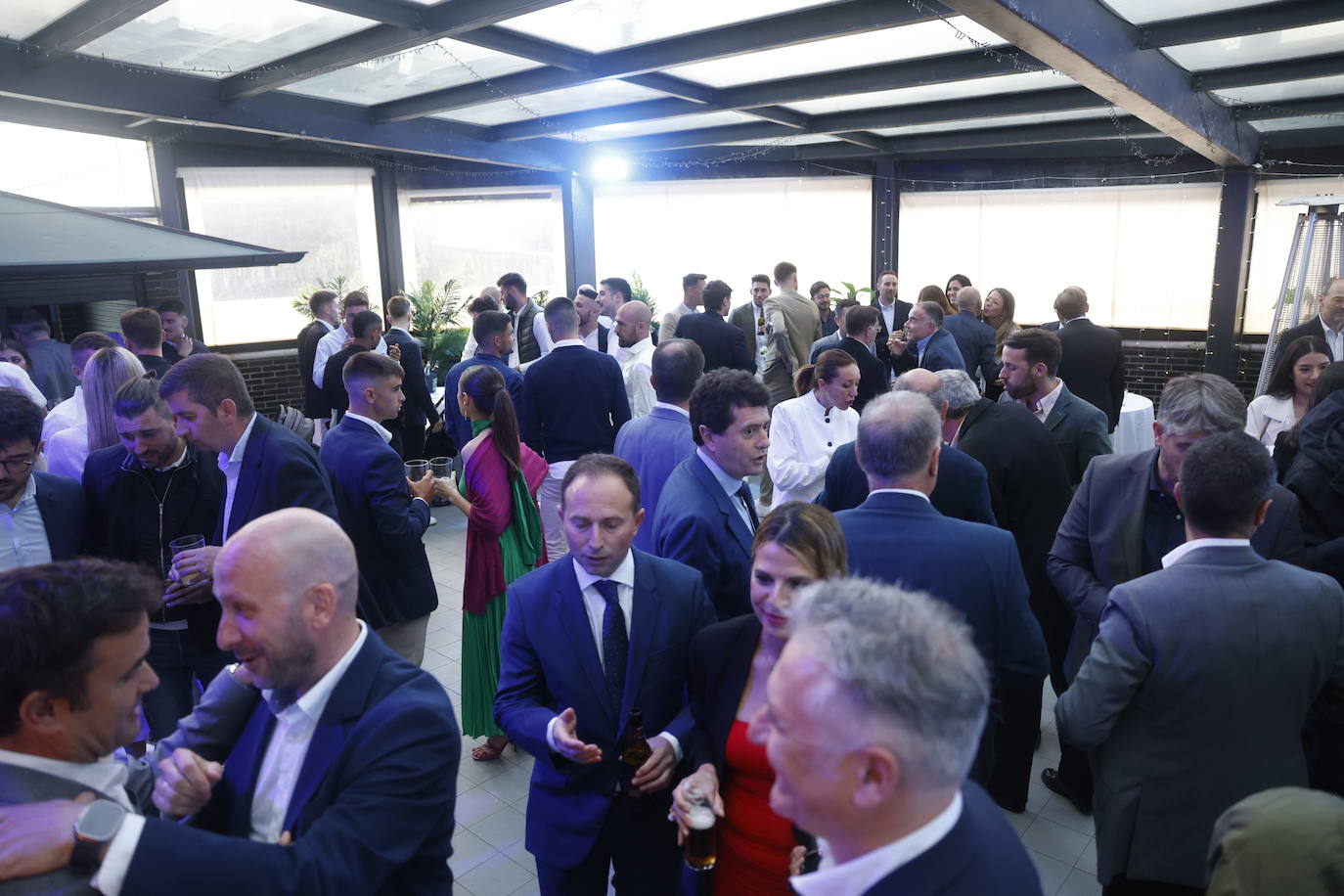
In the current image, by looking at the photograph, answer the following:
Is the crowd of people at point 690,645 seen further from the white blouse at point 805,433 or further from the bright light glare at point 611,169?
the bright light glare at point 611,169

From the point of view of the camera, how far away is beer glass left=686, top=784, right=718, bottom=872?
1.72 meters

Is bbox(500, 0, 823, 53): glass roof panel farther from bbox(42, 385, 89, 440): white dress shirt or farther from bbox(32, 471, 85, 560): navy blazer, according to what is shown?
bbox(32, 471, 85, 560): navy blazer

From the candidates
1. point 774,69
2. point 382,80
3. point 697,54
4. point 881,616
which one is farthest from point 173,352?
point 881,616

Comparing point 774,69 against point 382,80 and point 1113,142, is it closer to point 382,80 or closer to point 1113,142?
point 382,80

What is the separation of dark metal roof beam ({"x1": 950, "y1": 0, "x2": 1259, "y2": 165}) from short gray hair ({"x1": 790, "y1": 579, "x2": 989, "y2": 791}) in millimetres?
3490

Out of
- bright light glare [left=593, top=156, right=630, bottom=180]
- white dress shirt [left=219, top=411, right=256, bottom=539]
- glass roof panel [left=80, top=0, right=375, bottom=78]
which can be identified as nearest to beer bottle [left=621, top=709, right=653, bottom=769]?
white dress shirt [left=219, top=411, right=256, bottom=539]

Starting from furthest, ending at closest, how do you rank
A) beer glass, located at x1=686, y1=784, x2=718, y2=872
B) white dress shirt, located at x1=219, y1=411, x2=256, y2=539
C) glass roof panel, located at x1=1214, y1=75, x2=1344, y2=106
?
glass roof panel, located at x1=1214, y1=75, x2=1344, y2=106, white dress shirt, located at x1=219, y1=411, x2=256, y2=539, beer glass, located at x1=686, y1=784, x2=718, y2=872

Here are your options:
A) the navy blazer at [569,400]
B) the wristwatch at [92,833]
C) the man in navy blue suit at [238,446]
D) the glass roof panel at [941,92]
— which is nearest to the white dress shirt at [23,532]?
the man in navy blue suit at [238,446]

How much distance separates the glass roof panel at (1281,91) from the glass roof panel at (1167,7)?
1.75m

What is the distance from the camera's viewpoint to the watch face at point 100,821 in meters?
1.19

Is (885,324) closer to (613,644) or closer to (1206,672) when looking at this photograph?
(1206,672)

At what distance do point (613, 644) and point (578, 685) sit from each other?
13 cm

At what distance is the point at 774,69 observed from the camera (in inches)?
263

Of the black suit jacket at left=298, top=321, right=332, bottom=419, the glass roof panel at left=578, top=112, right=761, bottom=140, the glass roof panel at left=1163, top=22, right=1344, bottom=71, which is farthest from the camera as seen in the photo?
the glass roof panel at left=578, top=112, right=761, bottom=140
